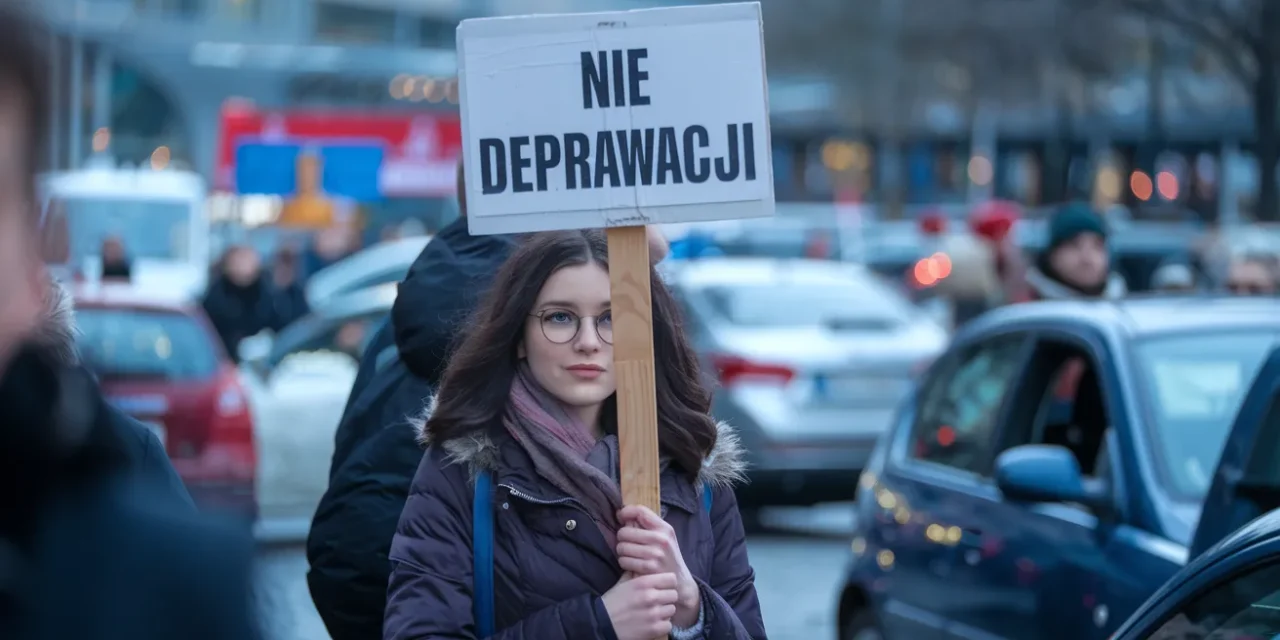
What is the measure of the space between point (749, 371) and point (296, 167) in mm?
17525

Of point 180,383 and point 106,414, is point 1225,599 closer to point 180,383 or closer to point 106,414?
point 106,414

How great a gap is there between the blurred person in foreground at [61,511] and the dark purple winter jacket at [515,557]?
→ 1737 mm

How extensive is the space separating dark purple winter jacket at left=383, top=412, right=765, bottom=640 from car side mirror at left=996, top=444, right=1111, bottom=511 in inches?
92.0

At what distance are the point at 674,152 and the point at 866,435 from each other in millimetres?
9730

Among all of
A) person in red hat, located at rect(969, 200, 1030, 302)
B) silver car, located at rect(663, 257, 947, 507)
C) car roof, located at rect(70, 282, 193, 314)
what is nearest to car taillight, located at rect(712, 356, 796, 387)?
silver car, located at rect(663, 257, 947, 507)

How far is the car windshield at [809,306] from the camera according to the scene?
533 inches

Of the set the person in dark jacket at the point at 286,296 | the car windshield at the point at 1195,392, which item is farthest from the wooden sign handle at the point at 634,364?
the person in dark jacket at the point at 286,296

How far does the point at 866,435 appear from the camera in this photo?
1294 centimetres

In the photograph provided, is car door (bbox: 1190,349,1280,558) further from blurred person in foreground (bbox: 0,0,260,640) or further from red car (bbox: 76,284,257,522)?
red car (bbox: 76,284,257,522)

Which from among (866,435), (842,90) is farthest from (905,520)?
(842,90)

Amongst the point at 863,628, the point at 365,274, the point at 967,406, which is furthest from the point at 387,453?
A: the point at 365,274

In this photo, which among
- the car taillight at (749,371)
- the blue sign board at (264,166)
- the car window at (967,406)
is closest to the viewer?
the car window at (967,406)

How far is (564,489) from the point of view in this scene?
3115mm

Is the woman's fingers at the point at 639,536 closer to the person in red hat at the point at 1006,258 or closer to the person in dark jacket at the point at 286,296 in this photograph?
the person in red hat at the point at 1006,258
